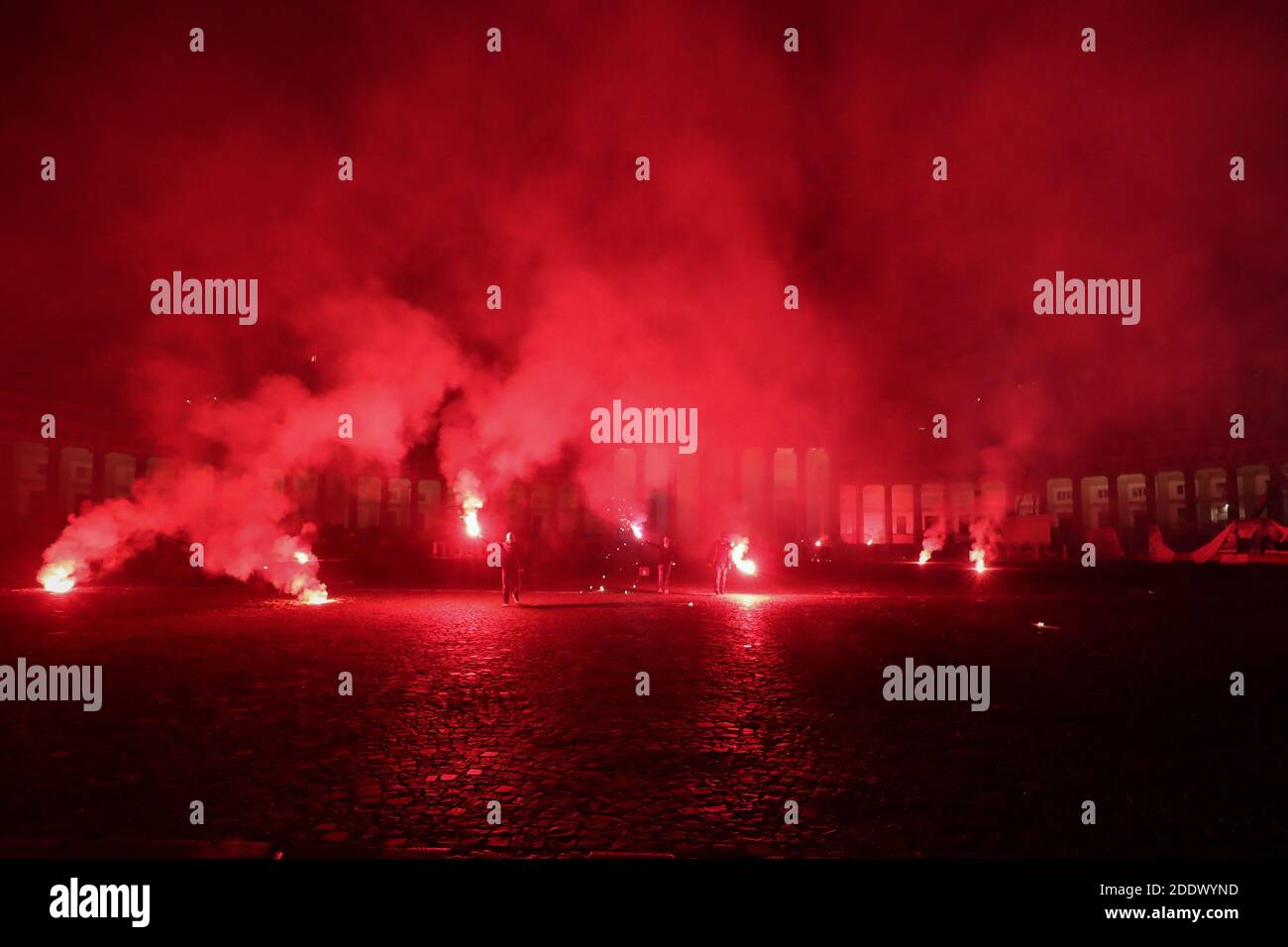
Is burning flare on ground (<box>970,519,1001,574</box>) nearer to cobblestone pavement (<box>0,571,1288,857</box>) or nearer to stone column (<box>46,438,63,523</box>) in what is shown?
cobblestone pavement (<box>0,571,1288,857</box>)

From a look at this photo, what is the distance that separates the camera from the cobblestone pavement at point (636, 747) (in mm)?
4297

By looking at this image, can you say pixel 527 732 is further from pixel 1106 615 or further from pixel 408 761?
pixel 1106 615

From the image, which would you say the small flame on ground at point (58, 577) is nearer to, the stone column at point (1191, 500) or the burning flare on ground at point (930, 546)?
the burning flare on ground at point (930, 546)

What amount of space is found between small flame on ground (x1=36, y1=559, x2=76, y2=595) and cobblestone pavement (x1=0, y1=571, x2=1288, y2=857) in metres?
10.8

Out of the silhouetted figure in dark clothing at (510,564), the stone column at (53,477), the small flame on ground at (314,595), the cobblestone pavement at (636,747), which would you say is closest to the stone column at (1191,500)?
the cobblestone pavement at (636,747)

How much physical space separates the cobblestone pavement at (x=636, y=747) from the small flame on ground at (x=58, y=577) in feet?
35.5

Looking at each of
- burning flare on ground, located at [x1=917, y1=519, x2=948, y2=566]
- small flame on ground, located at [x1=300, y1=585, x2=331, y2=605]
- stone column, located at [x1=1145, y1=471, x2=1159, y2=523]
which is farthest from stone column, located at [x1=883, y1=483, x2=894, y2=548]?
small flame on ground, located at [x1=300, y1=585, x2=331, y2=605]

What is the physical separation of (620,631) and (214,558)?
21511mm

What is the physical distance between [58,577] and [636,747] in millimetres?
24258

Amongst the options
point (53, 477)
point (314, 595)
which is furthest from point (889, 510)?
point (53, 477)

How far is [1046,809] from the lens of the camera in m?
4.71

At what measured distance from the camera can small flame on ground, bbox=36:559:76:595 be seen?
21.3 meters
